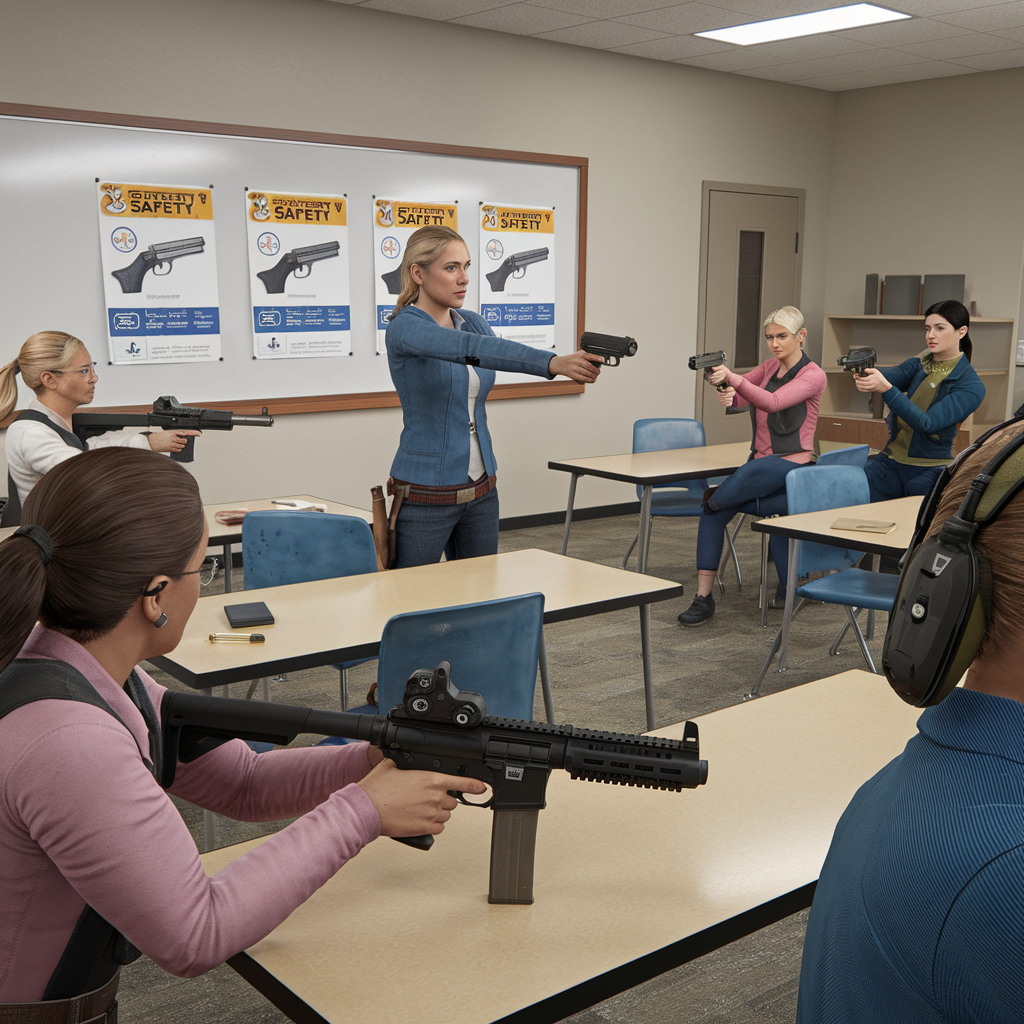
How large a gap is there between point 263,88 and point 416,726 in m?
5.00

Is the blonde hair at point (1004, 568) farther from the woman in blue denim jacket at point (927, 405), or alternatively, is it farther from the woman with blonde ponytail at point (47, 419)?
the woman in blue denim jacket at point (927, 405)

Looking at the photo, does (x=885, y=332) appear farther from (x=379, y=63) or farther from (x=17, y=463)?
(x=17, y=463)

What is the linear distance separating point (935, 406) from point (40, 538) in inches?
168

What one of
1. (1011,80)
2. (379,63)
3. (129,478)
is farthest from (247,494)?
(1011,80)

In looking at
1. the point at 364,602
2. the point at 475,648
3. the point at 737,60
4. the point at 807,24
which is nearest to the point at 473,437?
the point at 364,602

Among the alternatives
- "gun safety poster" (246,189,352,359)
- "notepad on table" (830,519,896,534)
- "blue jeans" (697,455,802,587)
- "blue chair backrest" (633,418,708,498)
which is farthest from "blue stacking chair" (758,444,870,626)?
"gun safety poster" (246,189,352,359)

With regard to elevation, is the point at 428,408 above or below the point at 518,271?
below

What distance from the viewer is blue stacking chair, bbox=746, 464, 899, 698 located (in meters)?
3.64

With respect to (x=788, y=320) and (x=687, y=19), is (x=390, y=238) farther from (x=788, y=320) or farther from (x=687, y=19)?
(x=788, y=320)

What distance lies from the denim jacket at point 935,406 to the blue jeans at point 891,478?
0.26ft

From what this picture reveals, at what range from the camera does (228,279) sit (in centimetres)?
540

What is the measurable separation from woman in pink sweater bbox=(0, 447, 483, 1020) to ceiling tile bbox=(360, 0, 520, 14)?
507 centimetres

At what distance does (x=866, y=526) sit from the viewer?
A: 3.59 meters

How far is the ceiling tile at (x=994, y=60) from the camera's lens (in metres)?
6.73
